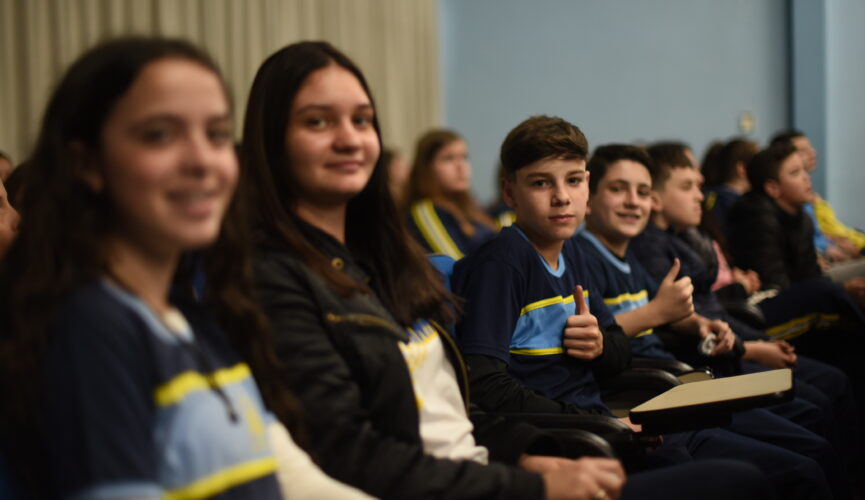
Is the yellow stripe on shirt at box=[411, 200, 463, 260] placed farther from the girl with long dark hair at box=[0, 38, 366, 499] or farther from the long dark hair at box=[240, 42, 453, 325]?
the girl with long dark hair at box=[0, 38, 366, 499]

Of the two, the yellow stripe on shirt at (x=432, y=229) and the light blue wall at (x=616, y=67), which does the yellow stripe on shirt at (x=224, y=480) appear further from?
the light blue wall at (x=616, y=67)

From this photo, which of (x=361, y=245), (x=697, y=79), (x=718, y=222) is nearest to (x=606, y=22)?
(x=697, y=79)

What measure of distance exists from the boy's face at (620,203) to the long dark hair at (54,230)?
1.67 metres

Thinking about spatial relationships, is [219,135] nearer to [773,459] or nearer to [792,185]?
[773,459]

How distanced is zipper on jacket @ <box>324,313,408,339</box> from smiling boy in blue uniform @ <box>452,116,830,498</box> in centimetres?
43

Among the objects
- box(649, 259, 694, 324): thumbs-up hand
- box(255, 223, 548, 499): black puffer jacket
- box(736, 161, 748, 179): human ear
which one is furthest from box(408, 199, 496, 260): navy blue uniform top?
box(255, 223, 548, 499): black puffer jacket

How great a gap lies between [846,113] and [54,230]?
129 inches

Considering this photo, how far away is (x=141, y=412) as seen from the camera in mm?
858

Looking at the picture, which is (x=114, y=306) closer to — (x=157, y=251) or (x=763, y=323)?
(x=157, y=251)

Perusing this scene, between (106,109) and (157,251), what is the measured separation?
Answer: 0.56 ft

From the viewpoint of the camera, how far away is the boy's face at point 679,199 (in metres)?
2.91

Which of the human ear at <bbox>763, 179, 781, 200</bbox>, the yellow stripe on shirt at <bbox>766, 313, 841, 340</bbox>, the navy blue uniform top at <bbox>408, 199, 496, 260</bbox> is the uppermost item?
the human ear at <bbox>763, 179, 781, 200</bbox>

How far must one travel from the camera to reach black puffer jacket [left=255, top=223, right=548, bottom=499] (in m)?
1.19

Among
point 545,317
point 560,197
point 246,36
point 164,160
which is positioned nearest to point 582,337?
point 545,317
